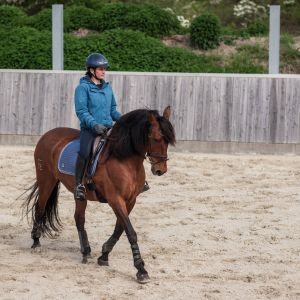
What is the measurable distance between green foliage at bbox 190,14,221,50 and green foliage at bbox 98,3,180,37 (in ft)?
2.55

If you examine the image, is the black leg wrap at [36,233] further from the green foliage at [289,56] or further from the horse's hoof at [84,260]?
the green foliage at [289,56]

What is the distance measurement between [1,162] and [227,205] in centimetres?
498

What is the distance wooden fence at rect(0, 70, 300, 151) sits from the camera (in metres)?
18.1

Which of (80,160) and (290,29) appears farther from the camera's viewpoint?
(290,29)

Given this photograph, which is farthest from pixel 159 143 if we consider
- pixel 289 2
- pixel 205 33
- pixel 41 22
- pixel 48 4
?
pixel 48 4

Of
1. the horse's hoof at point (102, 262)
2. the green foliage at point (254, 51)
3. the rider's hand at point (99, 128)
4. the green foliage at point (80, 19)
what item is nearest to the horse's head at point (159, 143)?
A: the rider's hand at point (99, 128)

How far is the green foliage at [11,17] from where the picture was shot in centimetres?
2306

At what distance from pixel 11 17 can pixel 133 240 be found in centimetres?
1472

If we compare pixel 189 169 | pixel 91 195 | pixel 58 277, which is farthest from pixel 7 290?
pixel 189 169

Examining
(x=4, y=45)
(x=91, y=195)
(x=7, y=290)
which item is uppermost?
(x=4, y=45)

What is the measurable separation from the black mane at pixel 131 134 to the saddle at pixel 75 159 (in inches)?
5.9

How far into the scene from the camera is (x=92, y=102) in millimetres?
9961

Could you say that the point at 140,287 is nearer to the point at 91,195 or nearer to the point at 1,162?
the point at 91,195

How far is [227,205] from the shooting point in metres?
13.5
